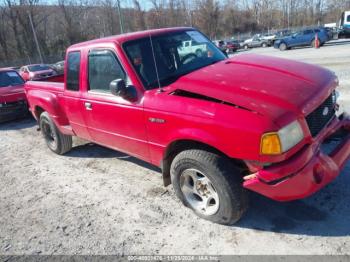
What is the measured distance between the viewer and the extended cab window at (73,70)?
4648 millimetres

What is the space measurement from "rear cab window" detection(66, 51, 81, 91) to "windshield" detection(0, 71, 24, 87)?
20.5ft

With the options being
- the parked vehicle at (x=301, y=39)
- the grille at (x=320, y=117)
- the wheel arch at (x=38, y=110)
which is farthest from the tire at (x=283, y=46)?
the grille at (x=320, y=117)

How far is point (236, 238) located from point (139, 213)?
4.01 feet

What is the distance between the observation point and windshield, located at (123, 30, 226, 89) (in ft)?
12.3

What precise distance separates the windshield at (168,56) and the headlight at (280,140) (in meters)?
1.47

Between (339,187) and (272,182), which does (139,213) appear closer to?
(272,182)

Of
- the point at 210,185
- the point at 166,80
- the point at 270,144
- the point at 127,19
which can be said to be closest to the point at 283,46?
the point at 166,80

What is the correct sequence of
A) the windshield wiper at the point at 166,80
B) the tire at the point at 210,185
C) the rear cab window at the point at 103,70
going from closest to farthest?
the tire at the point at 210,185
the windshield wiper at the point at 166,80
the rear cab window at the point at 103,70

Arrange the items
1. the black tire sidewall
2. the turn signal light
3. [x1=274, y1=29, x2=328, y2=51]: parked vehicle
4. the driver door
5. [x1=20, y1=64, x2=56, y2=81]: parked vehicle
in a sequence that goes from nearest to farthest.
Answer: the turn signal light
the driver door
the black tire sidewall
[x1=20, y1=64, x2=56, y2=81]: parked vehicle
[x1=274, y1=29, x2=328, y2=51]: parked vehicle

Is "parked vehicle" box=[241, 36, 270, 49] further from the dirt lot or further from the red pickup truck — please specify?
the dirt lot

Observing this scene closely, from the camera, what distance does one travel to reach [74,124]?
5102mm

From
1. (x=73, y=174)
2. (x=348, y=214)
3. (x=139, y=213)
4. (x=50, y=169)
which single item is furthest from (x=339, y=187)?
(x=50, y=169)

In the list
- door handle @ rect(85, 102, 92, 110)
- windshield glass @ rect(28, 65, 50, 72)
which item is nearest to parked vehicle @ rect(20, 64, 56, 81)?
windshield glass @ rect(28, 65, 50, 72)

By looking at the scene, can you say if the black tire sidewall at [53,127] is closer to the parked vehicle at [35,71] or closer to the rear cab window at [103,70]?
the rear cab window at [103,70]
